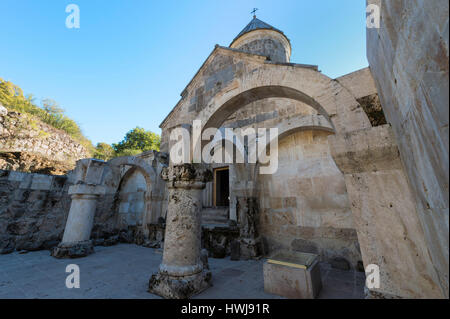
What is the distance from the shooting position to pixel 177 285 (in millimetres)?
2180

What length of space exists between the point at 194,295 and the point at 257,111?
4842 millimetres

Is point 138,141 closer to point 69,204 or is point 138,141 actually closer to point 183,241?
point 69,204

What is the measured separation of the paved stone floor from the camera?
2.28 meters

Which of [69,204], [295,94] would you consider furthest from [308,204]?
[69,204]

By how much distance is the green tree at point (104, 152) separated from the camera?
20.3 metres

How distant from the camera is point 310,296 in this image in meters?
2.18

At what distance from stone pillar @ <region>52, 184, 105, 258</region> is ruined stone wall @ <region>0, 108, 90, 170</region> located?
4.52m

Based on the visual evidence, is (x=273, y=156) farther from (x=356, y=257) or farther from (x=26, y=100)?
(x=26, y=100)

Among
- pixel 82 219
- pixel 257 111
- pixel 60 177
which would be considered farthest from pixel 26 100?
pixel 257 111

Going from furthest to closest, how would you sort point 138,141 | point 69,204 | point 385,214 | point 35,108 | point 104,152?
point 138,141, point 104,152, point 35,108, point 69,204, point 385,214

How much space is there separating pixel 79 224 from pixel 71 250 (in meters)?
0.63

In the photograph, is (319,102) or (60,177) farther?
(60,177)

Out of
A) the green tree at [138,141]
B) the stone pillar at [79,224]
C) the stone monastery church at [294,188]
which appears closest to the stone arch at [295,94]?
the stone monastery church at [294,188]
